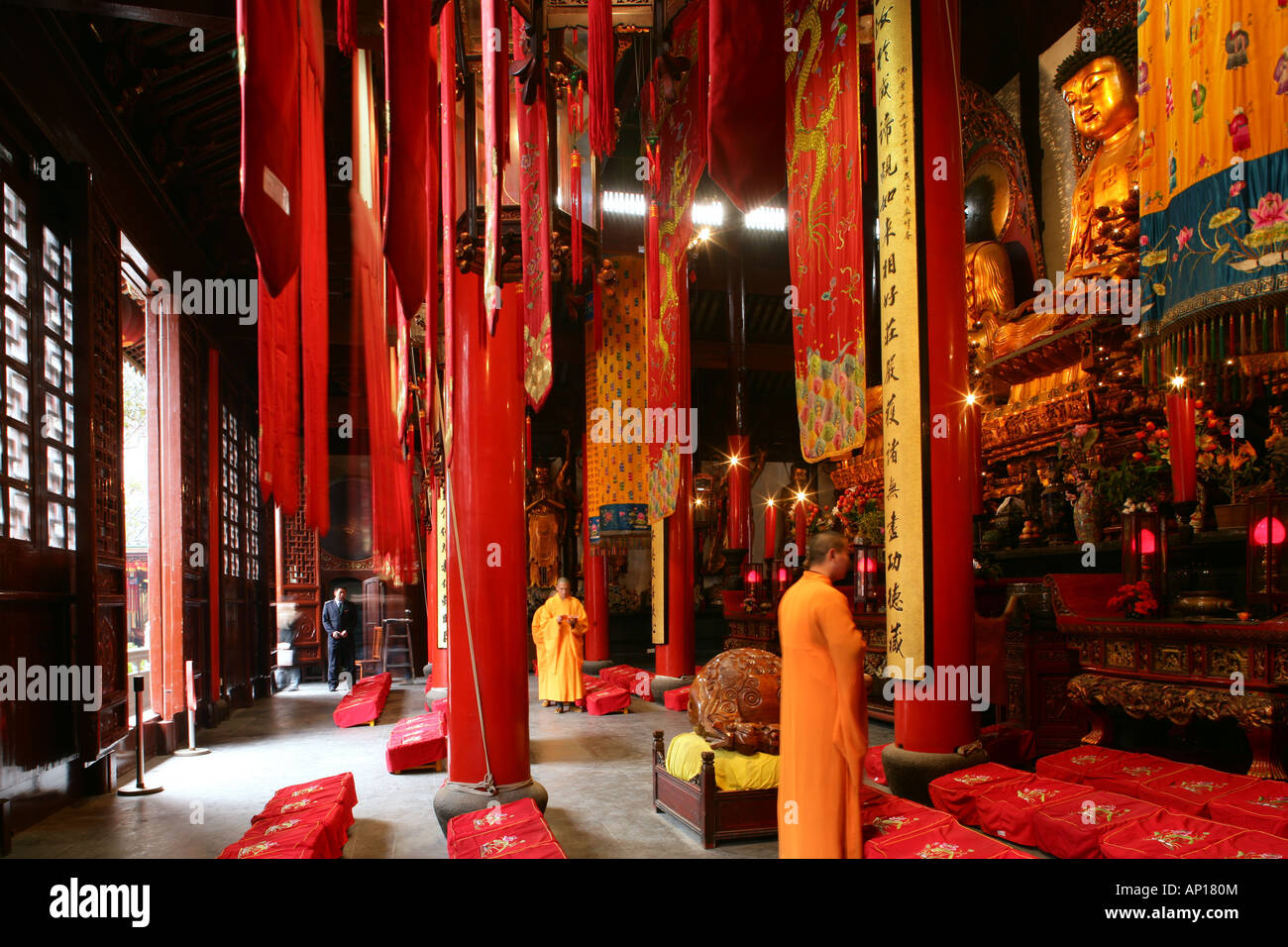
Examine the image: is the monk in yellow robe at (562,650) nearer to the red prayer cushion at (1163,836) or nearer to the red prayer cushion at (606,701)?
the red prayer cushion at (606,701)

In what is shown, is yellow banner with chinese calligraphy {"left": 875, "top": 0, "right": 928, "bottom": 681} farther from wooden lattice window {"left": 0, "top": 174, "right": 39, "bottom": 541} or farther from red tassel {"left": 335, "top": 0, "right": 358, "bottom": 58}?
wooden lattice window {"left": 0, "top": 174, "right": 39, "bottom": 541}

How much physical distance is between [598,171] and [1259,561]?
5.20 metres

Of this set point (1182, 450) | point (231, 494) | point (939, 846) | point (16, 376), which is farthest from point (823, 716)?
point (231, 494)

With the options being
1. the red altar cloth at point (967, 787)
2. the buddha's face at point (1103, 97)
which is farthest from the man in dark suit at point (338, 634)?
the buddha's face at point (1103, 97)

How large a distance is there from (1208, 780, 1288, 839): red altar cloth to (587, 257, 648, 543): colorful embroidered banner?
8.84 metres

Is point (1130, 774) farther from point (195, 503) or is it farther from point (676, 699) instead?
point (195, 503)

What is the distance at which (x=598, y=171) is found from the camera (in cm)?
657

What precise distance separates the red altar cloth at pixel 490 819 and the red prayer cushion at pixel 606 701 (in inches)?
216

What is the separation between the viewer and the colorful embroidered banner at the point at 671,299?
28.5 feet

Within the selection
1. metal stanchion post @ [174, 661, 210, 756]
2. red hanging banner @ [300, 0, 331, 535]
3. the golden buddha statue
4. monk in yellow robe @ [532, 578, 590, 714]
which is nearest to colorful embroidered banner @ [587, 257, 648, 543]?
monk in yellow robe @ [532, 578, 590, 714]

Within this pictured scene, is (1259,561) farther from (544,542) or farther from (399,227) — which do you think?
(544,542)

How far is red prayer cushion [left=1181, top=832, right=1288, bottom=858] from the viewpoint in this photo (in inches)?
126

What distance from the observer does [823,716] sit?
330 centimetres

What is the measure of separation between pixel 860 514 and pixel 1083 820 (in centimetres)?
656
